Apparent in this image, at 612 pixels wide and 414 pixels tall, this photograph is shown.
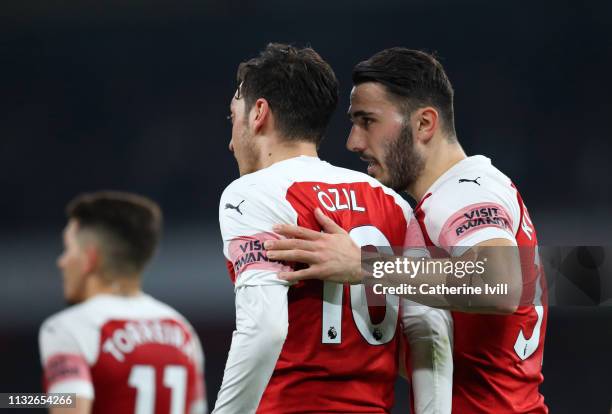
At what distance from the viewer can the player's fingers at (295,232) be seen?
2.64 meters

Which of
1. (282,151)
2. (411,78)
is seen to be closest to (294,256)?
(282,151)

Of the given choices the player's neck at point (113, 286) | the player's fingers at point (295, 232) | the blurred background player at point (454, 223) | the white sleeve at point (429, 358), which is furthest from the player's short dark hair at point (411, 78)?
the player's neck at point (113, 286)

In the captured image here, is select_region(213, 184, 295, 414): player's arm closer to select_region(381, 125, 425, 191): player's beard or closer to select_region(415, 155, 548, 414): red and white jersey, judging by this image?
select_region(415, 155, 548, 414): red and white jersey

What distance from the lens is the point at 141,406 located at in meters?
2.13

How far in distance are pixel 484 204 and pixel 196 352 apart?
46.9 inches

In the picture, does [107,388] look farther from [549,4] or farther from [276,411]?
[549,4]

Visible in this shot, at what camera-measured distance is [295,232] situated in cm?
264

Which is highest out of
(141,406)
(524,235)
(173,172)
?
(173,172)

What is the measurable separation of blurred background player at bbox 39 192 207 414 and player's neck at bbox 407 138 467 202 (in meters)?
1.39

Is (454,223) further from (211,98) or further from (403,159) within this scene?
(211,98)

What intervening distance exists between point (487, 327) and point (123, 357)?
4.55 feet

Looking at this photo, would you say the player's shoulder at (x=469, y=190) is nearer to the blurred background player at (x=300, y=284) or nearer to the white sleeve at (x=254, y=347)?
the blurred background player at (x=300, y=284)

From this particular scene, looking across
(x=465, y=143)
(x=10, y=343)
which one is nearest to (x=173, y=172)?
(x=10, y=343)

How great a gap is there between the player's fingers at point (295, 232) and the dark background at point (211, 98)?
5490 mm
